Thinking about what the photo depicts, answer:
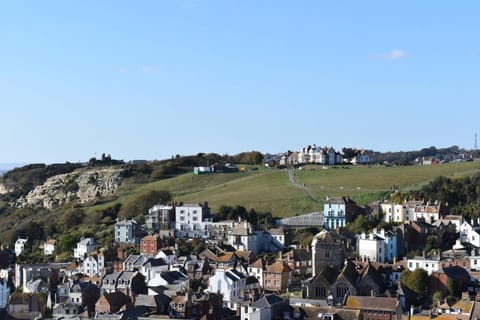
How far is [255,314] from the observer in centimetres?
A: 4497

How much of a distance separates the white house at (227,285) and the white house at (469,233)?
17.2m

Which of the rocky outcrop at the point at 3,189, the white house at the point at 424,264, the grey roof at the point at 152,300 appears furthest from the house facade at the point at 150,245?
the rocky outcrop at the point at 3,189

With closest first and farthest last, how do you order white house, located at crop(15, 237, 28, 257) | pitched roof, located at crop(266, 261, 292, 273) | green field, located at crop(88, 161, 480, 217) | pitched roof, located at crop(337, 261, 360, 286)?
pitched roof, located at crop(337, 261, 360, 286) < pitched roof, located at crop(266, 261, 292, 273) < white house, located at crop(15, 237, 28, 257) < green field, located at crop(88, 161, 480, 217)

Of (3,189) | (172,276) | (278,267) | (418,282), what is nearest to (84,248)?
(172,276)

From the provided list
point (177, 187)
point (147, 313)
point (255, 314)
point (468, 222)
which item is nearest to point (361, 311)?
point (255, 314)

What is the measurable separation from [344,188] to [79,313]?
4314 cm

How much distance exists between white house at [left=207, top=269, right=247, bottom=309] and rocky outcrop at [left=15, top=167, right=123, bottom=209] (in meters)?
60.1

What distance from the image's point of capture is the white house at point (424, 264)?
52.4 m

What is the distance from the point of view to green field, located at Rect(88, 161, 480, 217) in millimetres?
82562

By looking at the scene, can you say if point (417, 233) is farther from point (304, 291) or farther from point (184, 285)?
point (184, 285)

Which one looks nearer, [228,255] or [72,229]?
[228,255]

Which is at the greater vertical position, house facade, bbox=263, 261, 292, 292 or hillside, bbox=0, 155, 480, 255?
hillside, bbox=0, 155, 480, 255

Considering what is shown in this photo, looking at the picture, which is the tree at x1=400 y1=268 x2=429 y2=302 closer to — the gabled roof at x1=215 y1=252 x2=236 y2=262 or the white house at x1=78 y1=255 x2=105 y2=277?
the gabled roof at x1=215 y1=252 x2=236 y2=262

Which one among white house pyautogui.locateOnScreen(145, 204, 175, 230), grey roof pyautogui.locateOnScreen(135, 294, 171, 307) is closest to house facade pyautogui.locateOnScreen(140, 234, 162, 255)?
white house pyautogui.locateOnScreen(145, 204, 175, 230)
